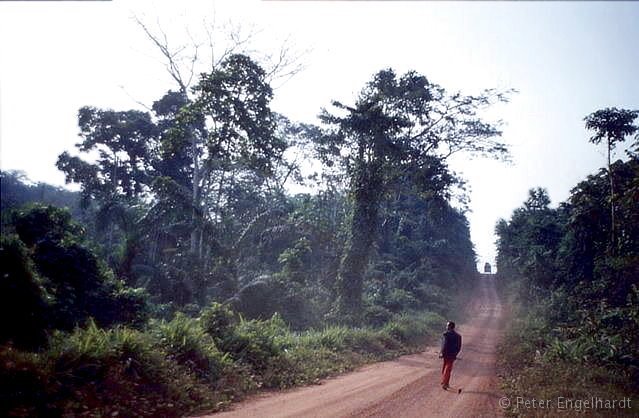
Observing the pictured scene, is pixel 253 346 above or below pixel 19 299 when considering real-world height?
below

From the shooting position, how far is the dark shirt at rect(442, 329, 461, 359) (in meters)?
11.8

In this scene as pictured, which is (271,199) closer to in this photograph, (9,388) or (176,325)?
(176,325)

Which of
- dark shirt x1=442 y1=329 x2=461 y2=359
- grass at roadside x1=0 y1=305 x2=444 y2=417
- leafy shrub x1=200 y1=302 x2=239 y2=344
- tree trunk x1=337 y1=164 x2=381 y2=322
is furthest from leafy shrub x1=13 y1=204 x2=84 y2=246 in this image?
tree trunk x1=337 y1=164 x2=381 y2=322

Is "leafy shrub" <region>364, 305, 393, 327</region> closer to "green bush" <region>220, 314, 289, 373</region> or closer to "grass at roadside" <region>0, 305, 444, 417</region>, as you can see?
"grass at roadside" <region>0, 305, 444, 417</region>

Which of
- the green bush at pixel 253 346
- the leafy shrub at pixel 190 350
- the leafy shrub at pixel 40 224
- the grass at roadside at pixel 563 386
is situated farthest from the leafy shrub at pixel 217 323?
the grass at roadside at pixel 563 386

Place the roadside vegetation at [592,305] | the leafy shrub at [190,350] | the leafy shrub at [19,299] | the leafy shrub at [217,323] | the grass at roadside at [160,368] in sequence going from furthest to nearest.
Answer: the leafy shrub at [217,323]
the roadside vegetation at [592,305]
the leafy shrub at [190,350]
the leafy shrub at [19,299]
the grass at roadside at [160,368]

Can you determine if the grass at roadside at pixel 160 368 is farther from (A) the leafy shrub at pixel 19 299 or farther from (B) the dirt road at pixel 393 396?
(B) the dirt road at pixel 393 396

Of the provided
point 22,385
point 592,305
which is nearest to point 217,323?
point 22,385
